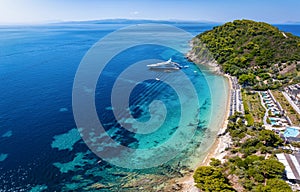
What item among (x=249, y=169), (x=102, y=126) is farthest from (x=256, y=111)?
(x=102, y=126)

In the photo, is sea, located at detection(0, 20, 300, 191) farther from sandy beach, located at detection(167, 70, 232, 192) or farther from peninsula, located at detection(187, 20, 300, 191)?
peninsula, located at detection(187, 20, 300, 191)

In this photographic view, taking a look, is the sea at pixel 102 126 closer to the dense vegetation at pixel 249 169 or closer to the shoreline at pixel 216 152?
the shoreline at pixel 216 152

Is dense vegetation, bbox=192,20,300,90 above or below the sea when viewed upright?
above

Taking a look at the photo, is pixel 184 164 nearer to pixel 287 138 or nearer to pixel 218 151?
pixel 218 151

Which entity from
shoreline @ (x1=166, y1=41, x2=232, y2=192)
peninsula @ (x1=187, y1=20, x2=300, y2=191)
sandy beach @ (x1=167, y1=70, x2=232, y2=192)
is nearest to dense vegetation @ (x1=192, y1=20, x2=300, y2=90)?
peninsula @ (x1=187, y1=20, x2=300, y2=191)

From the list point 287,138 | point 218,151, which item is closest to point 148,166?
point 218,151

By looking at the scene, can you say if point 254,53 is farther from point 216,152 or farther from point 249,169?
point 249,169
